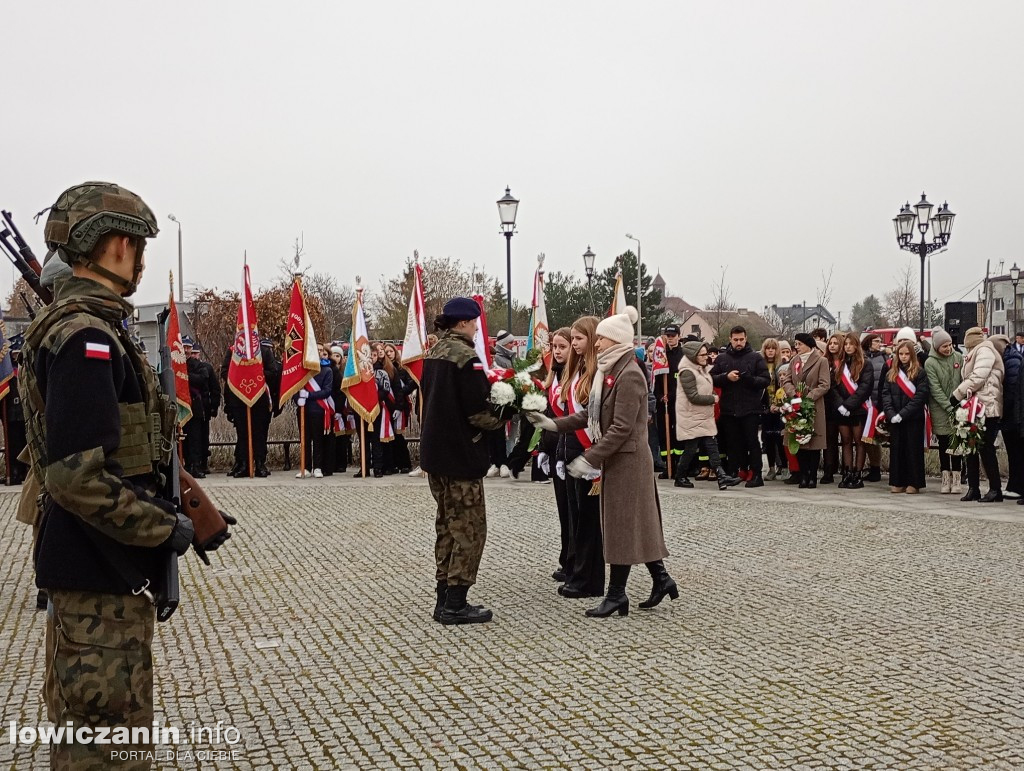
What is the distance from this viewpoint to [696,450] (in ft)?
49.4

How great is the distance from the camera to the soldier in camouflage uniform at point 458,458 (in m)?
7.43

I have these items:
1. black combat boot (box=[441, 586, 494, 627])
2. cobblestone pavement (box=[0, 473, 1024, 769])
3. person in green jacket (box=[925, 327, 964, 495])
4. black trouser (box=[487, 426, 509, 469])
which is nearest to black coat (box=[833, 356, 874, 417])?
person in green jacket (box=[925, 327, 964, 495])

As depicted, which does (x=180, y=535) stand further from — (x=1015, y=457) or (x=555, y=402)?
(x=1015, y=457)

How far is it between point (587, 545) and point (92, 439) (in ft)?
17.6

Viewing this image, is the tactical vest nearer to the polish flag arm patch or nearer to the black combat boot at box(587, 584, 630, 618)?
the polish flag arm patch

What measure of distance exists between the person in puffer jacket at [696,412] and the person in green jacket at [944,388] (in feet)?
8.91

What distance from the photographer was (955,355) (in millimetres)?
14109

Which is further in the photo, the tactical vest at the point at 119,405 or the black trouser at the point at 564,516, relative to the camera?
the black trouser at the point at 564,516

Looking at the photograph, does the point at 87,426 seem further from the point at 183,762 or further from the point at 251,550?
the point at 251,550

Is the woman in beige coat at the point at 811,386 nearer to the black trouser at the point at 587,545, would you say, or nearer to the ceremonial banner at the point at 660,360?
the ceremonial banner at the point at 660,360

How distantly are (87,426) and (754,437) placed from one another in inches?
498

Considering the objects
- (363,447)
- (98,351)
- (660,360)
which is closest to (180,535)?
(98,351)

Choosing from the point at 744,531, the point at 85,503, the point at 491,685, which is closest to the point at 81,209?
the point at 85,503

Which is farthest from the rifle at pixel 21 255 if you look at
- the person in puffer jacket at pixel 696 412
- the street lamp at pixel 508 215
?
the street lamp at pixel 508 215
